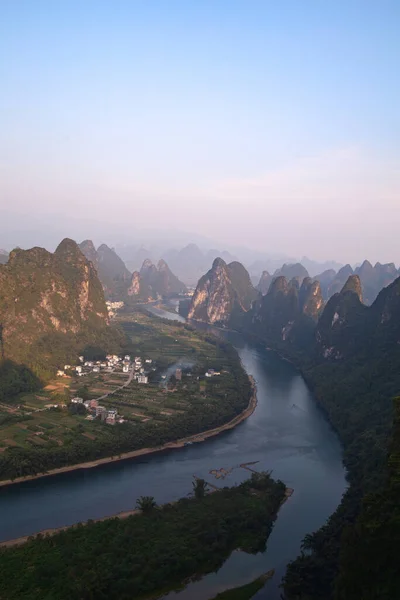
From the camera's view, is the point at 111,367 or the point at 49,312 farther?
the point at 49,312

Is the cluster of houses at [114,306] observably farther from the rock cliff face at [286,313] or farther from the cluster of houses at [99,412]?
the cluster of houses at [99,412]

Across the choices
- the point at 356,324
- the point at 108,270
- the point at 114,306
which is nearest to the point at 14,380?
the point at 356,324

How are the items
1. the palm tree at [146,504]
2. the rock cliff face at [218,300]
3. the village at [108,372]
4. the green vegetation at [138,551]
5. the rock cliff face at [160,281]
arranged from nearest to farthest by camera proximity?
1. the green vegetation at [138,551]
2. the palm tree at [146,504]
3. the village at [108,372]
4. the rock cliff face at [218,300]
5. the rock cliff face at [160,281]

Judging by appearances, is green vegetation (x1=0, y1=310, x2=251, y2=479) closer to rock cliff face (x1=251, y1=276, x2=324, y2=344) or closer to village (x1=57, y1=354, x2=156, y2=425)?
village (x1=57, y1=354, x2=156, y2=425)

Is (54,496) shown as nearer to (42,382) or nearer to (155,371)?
(42,382)

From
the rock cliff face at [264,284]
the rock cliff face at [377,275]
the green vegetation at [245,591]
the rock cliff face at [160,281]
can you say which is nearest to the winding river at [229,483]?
the green vegetation at [245,591]

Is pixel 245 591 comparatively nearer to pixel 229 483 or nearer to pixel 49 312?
pixel 229 483
